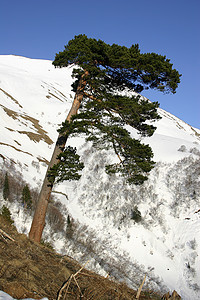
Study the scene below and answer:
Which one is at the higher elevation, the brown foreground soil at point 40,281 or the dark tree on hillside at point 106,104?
the dark tree on hillside at point 106,104

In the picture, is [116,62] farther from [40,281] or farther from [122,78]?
[40,281]

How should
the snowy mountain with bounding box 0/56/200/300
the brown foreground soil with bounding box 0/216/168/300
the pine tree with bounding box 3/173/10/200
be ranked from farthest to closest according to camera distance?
the pine tree with bounding box 3/173/10/200, the snowy mountain with bounding box 0/56/200/300, the brown foreground soil with bounding box 0/216/168/300

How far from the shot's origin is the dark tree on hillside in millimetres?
8141

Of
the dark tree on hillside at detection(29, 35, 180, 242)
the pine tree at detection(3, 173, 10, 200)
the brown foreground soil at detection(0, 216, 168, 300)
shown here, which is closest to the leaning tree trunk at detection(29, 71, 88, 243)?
the dark tree on hillside at detection(29, 35, 180, 242)

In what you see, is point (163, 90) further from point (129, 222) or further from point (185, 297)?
point (129, 222)

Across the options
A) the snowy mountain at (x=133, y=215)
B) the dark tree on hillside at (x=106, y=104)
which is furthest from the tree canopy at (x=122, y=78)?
the snowy mountain at (x=133, y=215)

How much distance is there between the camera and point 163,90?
A: 28.9 ft

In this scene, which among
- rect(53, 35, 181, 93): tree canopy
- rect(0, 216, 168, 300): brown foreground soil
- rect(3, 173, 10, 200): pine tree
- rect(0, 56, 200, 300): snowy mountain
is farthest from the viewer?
rect(3, 173, 10, 200): pine tree

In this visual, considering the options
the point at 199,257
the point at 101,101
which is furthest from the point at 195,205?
the point at 101,101

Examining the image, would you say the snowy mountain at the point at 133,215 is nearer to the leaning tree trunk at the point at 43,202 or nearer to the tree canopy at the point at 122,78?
the leaning tree trunk at the point at 43,202

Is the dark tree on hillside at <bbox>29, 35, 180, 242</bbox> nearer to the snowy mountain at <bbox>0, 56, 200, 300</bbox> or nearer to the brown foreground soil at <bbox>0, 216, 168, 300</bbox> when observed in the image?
the brown foreground soil at <bbox>0, 216, 168, 300</bbox>

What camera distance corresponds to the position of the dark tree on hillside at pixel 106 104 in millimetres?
8141

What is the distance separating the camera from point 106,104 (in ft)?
27.5

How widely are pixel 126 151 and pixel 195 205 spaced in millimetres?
15191
